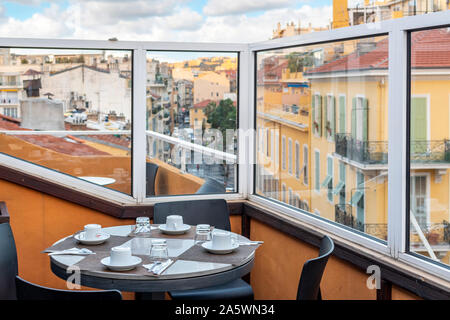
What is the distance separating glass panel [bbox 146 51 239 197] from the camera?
381cm

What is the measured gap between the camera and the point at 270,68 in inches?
147

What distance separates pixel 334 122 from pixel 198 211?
3.34ft

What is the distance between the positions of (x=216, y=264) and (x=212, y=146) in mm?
1761

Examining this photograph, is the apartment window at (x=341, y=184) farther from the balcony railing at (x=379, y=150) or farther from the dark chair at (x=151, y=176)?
the dark chair at (x=151, y=176)

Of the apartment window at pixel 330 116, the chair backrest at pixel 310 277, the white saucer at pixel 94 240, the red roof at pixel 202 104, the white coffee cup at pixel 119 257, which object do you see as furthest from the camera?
the red roof at pixel 202 104

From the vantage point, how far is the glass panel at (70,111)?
361 centimetres

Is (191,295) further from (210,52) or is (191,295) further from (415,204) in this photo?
(210,52)

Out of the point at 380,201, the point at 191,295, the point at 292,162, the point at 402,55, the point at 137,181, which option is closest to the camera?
the point at 402,55

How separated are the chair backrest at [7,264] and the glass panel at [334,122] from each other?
173cm

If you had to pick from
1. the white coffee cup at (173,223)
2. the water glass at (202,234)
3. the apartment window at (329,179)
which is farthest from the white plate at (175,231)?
the apartment window at (329,179)

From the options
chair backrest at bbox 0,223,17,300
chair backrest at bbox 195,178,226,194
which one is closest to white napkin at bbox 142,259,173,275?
chair backrest at bbox 0,223,17,300

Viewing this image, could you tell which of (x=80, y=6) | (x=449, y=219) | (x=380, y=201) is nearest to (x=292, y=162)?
(x=380, y=201)

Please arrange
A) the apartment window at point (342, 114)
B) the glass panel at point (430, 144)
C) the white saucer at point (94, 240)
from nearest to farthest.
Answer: the glass panel at point (430, 144)
the white saucer at point (94, 240)
the apartment window at point (342, 114)

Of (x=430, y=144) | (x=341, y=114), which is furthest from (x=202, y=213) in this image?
(x=430, y=144)
